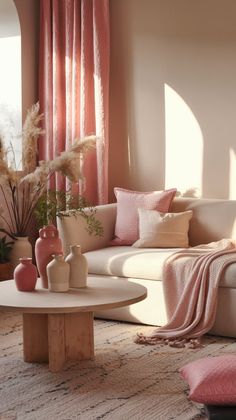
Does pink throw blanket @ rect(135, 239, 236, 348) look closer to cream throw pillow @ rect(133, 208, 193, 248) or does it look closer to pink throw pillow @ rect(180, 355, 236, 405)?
cream throw pillow @ rect(133, 208, 193, 248)

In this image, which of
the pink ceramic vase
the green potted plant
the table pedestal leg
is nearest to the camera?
the table pedestal leg

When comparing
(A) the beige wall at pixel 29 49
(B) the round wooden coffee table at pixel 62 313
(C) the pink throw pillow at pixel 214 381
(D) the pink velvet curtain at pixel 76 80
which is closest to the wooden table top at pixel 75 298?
(B) the round wooden coffee table at pixel 62 313

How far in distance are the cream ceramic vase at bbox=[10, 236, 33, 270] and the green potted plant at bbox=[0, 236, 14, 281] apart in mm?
38

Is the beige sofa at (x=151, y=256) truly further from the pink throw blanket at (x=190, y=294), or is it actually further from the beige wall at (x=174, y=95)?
the beige wall at (x=174, y=95)

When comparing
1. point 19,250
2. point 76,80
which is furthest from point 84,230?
point 76,80

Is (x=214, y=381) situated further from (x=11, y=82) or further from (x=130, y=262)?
(x=11, y=82)

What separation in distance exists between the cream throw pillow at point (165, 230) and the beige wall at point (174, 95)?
0.52 meters

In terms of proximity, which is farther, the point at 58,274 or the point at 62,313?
the point at 58,274

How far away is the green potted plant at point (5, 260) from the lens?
605 cm

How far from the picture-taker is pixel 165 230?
5.61 m

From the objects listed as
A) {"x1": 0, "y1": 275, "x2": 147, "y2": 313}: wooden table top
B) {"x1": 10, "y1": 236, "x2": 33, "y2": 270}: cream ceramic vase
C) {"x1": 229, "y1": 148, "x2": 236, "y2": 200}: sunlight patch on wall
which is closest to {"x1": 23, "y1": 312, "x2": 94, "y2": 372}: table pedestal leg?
{"x1": 0, "y1": 275, "x2": 147, "y2": 313}: wooden table top

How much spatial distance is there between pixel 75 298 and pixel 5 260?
2109mm

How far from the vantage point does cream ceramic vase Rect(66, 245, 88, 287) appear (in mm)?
4410

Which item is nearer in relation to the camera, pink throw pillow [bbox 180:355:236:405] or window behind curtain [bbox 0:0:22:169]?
pink throw pillow [bbox 180:355:236:405]
